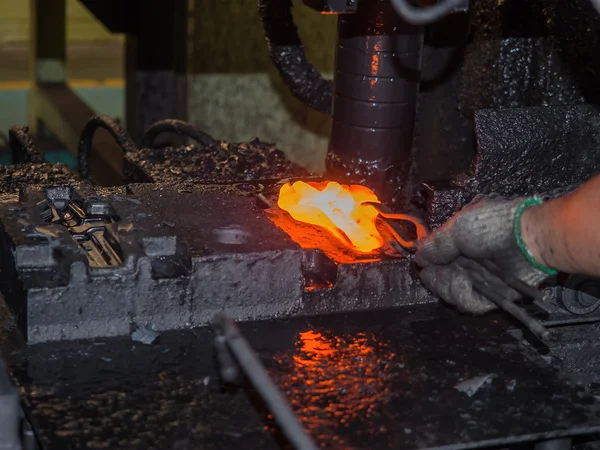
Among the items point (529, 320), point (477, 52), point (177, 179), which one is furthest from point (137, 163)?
point (529, 320)

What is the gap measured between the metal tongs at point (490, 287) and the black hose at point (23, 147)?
1288 mm

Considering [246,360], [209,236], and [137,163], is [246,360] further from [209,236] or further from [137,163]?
[137,163]

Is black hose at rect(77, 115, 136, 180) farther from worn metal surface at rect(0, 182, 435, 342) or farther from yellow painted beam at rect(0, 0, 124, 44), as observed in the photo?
yellow painted beam at rect(0, 0, 124, 44)

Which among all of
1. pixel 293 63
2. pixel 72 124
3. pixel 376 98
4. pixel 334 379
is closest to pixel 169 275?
pixel 334 379

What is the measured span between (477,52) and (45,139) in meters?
3.81

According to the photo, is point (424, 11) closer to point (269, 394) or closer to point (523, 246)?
point (523, 246)

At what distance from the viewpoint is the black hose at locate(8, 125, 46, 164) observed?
3.20 meters

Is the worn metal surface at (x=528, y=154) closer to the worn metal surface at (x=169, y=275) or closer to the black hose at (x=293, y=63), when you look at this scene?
the worn metal surface at (x=169, y=275)

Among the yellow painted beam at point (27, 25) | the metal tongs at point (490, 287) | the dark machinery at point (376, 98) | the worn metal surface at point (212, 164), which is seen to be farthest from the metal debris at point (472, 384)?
the yellow painted beam at point (27, 25)

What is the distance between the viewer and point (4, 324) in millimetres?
2141

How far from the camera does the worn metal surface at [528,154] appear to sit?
8.51ft

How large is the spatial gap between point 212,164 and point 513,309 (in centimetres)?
134

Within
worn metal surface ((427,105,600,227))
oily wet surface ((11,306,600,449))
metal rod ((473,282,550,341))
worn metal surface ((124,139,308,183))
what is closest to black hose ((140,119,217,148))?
worn metal surface ((124,139,308,183))

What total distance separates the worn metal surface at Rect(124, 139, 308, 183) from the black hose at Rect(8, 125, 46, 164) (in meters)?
0.31
